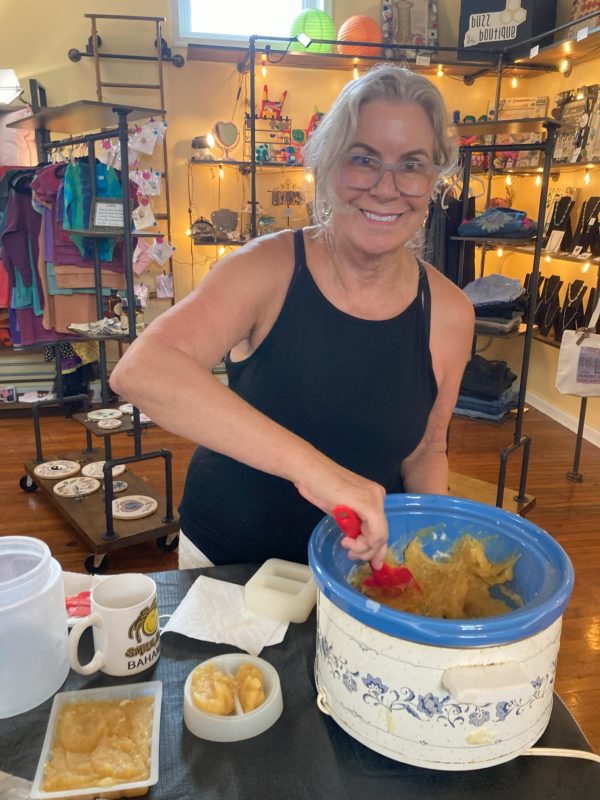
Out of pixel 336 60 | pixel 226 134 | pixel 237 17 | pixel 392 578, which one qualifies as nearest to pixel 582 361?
pixel 336 60

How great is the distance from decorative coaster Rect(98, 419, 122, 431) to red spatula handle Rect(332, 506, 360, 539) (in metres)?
2.06

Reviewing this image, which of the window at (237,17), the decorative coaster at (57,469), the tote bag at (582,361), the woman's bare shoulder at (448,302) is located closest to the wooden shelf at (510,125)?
the tote bag at (582,361)

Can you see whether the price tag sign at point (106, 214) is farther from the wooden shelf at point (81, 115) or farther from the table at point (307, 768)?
the table at point (307, 768)

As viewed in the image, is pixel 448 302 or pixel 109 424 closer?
pixel 448 302

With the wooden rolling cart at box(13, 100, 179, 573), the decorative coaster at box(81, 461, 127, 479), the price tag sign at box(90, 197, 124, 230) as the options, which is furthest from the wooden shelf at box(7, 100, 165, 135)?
the decorative coaster at box(81, 461, 127, 479)

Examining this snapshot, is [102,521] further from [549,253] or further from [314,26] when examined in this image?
[314,26]

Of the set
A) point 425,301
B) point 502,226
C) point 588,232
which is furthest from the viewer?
point 588,232

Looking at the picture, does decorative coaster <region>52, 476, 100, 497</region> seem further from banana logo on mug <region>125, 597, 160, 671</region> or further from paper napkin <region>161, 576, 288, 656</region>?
banana logo on mug <region>125, 597, 160, 671</region>

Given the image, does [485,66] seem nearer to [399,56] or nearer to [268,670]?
[399,56]

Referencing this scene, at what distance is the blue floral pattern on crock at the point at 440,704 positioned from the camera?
64cm

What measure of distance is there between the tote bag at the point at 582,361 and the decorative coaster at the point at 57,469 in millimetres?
2471

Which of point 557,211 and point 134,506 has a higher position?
point 557,211

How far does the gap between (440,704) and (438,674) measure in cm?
3

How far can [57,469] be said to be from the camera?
316cm
